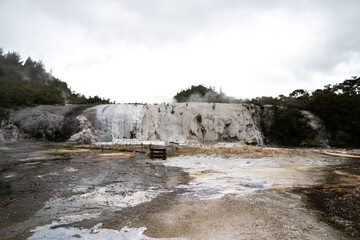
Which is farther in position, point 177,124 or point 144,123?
point 177,124

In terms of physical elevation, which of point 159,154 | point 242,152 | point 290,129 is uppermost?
point 290,129

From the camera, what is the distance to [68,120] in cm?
2159

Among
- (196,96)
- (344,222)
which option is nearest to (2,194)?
(344,222)

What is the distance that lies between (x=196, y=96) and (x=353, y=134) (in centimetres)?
1932

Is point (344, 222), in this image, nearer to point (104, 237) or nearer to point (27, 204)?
point (104, 237)

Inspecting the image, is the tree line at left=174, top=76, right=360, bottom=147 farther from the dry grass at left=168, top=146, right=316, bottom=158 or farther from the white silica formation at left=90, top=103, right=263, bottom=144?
the dry grass at left=168, top=146, right=316, bottom=158

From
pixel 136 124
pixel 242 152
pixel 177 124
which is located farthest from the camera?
pixel 177 124

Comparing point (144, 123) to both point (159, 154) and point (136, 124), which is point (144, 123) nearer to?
point (136, 124)

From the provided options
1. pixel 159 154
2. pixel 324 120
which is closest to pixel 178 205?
pixel 159 154

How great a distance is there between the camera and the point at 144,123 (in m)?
22.3

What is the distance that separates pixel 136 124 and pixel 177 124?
12.9 feet

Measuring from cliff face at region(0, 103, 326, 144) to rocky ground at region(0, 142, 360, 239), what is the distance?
13.8m

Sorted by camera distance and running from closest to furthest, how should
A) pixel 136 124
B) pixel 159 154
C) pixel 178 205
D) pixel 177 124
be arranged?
1. pixel 178 205
2. pixel 159 154
3. pixel 136 124
4. pixel 177 124

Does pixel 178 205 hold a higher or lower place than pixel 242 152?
higher
